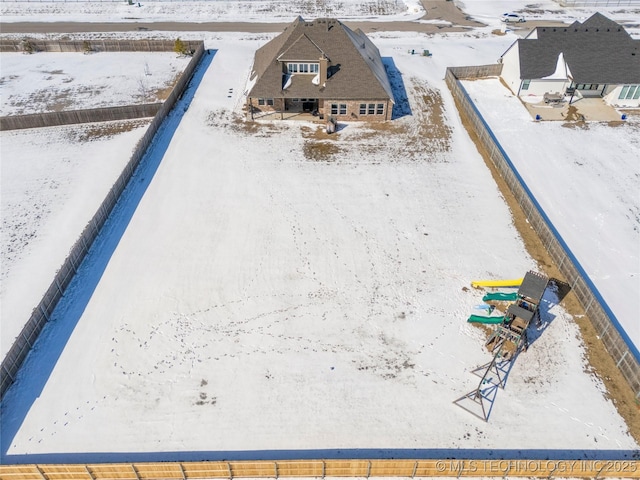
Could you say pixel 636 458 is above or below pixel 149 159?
below

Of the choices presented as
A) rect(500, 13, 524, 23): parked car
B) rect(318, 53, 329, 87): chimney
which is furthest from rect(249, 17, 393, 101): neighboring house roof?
rect(500, 13, 524, 23): parked car

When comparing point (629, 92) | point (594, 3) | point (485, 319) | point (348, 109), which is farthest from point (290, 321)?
point (594, 3)

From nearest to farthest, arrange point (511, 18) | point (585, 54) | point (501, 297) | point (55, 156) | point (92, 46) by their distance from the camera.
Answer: point (501, 297) < point (55, 156) < point (585, 54) < point (92, 46) < point (511, 18)

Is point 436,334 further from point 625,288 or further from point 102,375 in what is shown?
point 102,375

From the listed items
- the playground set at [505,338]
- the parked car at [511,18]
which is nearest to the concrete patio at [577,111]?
the playground set at [505,338]

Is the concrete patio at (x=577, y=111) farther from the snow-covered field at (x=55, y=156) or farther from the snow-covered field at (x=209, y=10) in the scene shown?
the snow-covered field at (x=55, y=156)

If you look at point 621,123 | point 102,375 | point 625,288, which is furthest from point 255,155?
point 621,123

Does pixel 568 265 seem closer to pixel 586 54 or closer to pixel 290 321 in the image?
pixel 290 321
